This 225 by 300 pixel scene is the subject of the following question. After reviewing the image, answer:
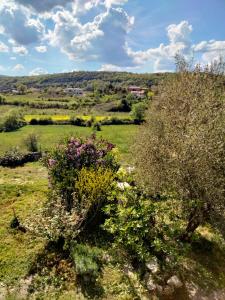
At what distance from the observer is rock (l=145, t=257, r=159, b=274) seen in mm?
9422

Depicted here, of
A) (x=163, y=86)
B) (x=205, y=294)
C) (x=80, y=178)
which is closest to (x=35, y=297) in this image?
(x=80, y=178)

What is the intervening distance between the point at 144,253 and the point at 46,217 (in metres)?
3.59

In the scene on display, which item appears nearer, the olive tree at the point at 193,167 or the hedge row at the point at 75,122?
the olive tree at the point at 193,167

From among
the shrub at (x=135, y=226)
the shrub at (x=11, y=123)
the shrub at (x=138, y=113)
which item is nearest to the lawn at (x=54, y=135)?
the shrub at (x=11, y=123)

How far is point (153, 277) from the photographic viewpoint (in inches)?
365

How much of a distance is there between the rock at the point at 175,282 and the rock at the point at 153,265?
486 millimetres

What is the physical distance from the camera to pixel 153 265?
954cm

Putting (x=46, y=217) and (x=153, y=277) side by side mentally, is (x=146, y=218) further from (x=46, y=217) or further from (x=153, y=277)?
(x=46, y=217)

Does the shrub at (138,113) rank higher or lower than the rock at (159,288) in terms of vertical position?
lower

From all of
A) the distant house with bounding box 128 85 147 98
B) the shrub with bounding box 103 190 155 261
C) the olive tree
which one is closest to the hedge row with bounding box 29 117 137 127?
the distant house with bounding box 128 85 147 98

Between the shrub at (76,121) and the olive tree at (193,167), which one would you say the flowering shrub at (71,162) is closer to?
the olive tree at (193,167)

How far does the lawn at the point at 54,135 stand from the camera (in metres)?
31.3

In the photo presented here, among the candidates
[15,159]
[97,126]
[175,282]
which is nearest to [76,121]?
[97,126]

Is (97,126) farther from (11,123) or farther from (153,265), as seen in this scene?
(153,265)
